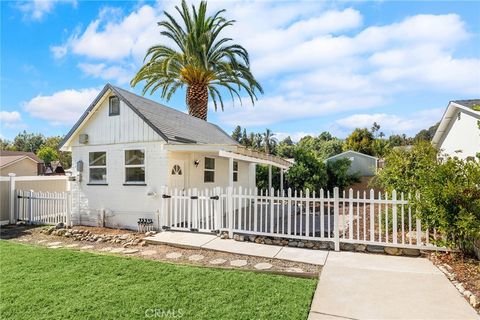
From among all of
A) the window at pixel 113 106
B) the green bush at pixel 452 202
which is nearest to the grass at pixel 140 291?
the green bush at pixel 452 202

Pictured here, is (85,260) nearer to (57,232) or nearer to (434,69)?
(57,232)

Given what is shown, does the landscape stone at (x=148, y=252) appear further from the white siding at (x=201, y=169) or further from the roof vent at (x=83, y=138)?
the roof vent at (x=83, y=138)

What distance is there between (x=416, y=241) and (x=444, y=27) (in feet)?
19.8

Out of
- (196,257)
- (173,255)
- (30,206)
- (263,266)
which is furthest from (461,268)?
(30,206)

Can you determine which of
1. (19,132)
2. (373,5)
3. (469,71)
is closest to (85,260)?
(373,5)

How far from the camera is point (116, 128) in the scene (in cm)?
1044

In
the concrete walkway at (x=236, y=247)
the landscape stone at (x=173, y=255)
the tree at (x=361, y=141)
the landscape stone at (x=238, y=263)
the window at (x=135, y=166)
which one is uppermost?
the tree at (x=361, y=141)

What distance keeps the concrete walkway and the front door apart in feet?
6.01

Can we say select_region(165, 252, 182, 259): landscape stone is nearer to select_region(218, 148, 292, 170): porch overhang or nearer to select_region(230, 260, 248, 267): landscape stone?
select_region(230, 260, 248, 267): landscape stone

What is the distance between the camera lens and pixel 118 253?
23.0ft

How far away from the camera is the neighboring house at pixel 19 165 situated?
22578mm

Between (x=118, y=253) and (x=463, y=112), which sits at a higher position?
(x=463, y=112)

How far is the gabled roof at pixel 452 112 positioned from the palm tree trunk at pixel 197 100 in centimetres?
1351

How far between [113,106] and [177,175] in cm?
359
